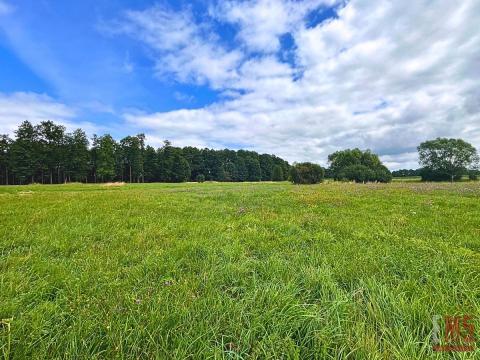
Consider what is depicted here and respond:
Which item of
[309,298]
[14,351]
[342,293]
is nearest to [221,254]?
[309,298]

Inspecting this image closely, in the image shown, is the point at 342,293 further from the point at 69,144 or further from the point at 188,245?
the point at 69,144

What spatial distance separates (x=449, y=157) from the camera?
79.8 metres

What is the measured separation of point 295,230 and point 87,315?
16.7 feet

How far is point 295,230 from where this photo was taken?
6.44m

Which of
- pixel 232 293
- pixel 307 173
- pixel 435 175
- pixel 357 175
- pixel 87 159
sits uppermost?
pixel 87 159

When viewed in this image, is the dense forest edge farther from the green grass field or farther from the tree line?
the green grass field

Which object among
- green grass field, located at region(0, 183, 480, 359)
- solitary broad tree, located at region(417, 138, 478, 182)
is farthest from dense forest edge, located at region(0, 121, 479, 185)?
green grass field, located at region(0, 183, 480, 359)

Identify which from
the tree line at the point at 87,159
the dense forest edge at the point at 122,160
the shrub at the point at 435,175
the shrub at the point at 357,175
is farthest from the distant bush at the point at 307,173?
the shrub at the point at 435,175

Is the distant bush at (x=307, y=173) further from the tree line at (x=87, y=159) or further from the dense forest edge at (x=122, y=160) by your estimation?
the tree line at (x=87, y=159)

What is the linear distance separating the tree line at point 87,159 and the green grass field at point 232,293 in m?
85.9

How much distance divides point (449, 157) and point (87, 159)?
12524 cm

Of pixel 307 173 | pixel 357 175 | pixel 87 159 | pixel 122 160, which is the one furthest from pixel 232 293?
pixel 122 160

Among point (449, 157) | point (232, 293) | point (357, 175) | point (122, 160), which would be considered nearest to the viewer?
point (232, 293)

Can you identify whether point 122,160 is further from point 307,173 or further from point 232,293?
point 232,293
